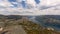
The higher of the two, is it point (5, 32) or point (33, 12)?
point (33, 12)

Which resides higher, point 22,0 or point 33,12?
point 22,0

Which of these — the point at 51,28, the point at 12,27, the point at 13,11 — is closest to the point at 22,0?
the point at 13,11

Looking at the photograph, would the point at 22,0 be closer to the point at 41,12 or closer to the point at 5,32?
the point at 41,12

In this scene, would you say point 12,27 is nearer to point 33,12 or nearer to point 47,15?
point 33,12

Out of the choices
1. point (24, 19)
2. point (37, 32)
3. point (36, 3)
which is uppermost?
point (36, 3)

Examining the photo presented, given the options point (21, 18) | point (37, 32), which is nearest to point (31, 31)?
point (37, 32)

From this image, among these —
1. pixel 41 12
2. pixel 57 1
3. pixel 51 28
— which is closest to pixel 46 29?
pixel 51 28

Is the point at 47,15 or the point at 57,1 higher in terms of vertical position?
the point at 57,1
